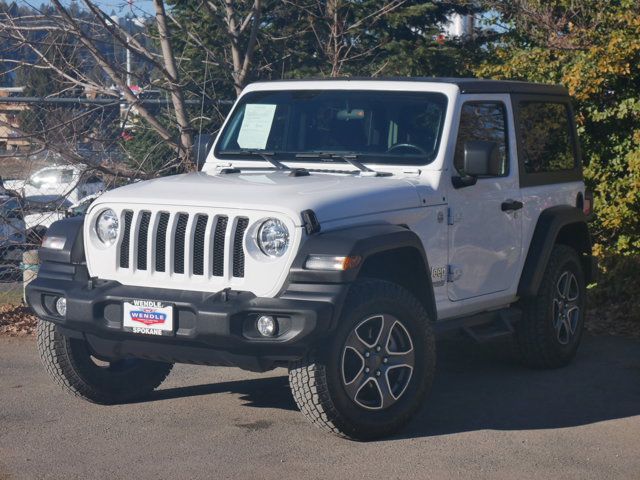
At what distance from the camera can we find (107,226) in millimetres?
6332

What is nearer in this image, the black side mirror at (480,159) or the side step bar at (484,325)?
the black side mirror at (480,159)

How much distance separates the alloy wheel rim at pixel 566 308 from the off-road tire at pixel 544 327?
0.19 ft

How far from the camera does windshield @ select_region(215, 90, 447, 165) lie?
702 cm

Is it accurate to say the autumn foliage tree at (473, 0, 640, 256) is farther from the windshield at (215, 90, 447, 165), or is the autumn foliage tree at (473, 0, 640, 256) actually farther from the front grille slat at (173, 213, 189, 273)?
the front grille slat at (173, 213, 189, 273)

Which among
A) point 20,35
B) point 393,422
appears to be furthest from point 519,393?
point 20,35

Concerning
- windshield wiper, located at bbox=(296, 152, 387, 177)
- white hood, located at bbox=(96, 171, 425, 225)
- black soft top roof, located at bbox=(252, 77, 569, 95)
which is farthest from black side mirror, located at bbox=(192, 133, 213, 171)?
white hood, located at bbox=(96, 171, 425, 225)

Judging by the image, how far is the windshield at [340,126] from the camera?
7.02m

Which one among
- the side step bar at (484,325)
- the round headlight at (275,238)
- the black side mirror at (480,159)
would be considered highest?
the black side mirror at (480,159)

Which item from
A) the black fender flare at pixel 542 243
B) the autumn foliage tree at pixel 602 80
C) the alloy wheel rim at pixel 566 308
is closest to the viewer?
the black fender flare at pixel 542 243

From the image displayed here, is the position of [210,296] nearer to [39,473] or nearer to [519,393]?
[39,473]

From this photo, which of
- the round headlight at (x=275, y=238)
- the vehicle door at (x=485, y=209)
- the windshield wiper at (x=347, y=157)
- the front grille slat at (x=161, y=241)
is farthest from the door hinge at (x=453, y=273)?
the front grille slat at (x=161, y=241)

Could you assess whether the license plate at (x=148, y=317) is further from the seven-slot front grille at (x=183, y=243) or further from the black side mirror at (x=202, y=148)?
the black side mirror at (x=202, y=148)

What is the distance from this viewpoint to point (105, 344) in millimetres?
6203

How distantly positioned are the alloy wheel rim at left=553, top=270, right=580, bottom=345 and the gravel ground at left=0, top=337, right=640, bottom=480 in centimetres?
27
